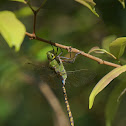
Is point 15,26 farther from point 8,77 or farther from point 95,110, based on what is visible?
point 95,110

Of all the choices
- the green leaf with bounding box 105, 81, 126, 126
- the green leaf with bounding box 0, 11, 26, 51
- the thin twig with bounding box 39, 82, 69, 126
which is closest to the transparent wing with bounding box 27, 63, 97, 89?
the green leaf with bounding box 105, 81, 126, 126

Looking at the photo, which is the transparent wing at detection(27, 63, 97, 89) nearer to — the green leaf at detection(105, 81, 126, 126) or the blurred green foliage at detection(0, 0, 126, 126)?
the blurred green foliage at detection(0, 0, 126, 126)

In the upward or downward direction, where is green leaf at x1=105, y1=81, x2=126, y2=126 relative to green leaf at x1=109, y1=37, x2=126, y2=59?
downward

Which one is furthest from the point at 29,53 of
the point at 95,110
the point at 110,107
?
the point at 95,110

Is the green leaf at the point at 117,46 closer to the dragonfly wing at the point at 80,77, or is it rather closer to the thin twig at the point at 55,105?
the dragonfly wing at the point at 80,77

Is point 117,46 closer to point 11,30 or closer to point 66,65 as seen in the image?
point 66,65
